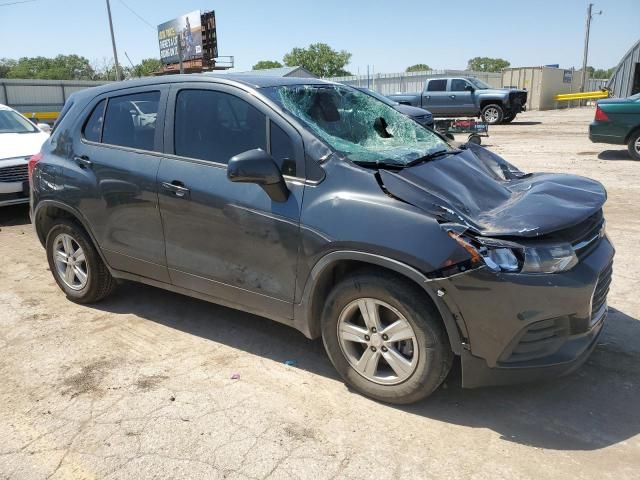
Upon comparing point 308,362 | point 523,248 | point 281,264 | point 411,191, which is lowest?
point 308,362

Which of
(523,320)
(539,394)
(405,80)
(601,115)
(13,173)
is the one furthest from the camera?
(405,80)

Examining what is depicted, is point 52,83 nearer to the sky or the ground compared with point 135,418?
nearer to the sky

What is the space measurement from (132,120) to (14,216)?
17.7 feet

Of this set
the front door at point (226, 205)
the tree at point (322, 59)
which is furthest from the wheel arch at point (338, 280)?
the tree at point (322, 59)

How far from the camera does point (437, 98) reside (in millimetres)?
22641

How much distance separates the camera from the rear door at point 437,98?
2264 centimetres

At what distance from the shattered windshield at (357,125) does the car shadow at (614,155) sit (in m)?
9.64

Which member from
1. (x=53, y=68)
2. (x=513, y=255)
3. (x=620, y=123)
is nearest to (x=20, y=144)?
(x=513, y=255)

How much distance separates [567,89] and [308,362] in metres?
43.7

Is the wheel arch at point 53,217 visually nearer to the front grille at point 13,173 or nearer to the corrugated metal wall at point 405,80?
the front grille at point 13,173

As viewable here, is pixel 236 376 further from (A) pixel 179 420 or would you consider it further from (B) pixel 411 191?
(B) pixel 411 191

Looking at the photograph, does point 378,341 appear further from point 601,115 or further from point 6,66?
point 6,66

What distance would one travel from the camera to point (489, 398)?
10.4 ft

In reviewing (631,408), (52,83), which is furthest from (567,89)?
(631,408)
